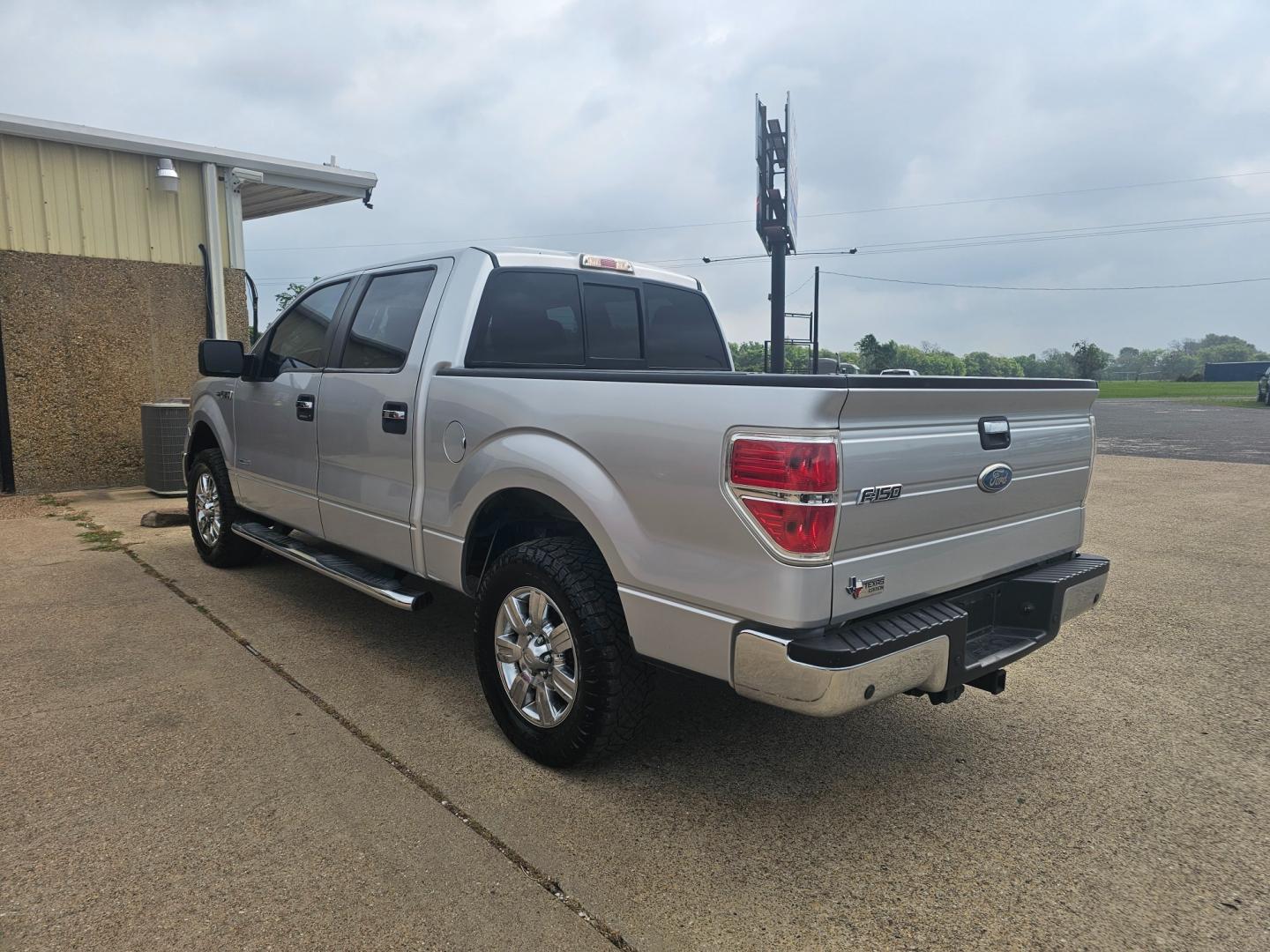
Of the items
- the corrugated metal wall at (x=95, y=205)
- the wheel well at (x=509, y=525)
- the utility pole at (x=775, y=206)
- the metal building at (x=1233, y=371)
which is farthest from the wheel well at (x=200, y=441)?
the metal building at (x=1233, y=371)

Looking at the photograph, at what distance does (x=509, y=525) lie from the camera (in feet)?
11.8

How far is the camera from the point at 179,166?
9.96 m

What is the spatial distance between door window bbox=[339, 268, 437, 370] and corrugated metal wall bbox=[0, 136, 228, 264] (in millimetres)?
6853

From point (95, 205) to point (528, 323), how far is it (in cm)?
790

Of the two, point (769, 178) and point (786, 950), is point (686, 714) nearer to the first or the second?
point (786, 950)

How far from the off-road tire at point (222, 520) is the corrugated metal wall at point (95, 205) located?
186 inches

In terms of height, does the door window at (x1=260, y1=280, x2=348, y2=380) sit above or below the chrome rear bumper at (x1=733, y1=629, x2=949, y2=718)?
above

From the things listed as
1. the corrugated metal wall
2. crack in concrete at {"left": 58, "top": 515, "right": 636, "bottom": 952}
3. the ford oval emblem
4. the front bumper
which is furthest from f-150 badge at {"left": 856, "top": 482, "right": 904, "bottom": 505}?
the corrugated metal wall

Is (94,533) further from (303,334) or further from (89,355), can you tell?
(303,334)

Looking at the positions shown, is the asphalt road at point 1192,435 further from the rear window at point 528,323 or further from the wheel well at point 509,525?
the wheel well at point 509,525

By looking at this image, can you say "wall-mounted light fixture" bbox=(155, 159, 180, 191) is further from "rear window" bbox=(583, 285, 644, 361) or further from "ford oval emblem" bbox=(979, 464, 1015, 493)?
"ford oval emblem" bbox=(979, 464, 1015, 493)

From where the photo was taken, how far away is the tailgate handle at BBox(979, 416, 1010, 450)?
2.89 meters

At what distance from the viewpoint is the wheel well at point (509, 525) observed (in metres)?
3.29

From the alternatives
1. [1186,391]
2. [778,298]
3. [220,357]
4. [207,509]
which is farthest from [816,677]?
[1186,391]
